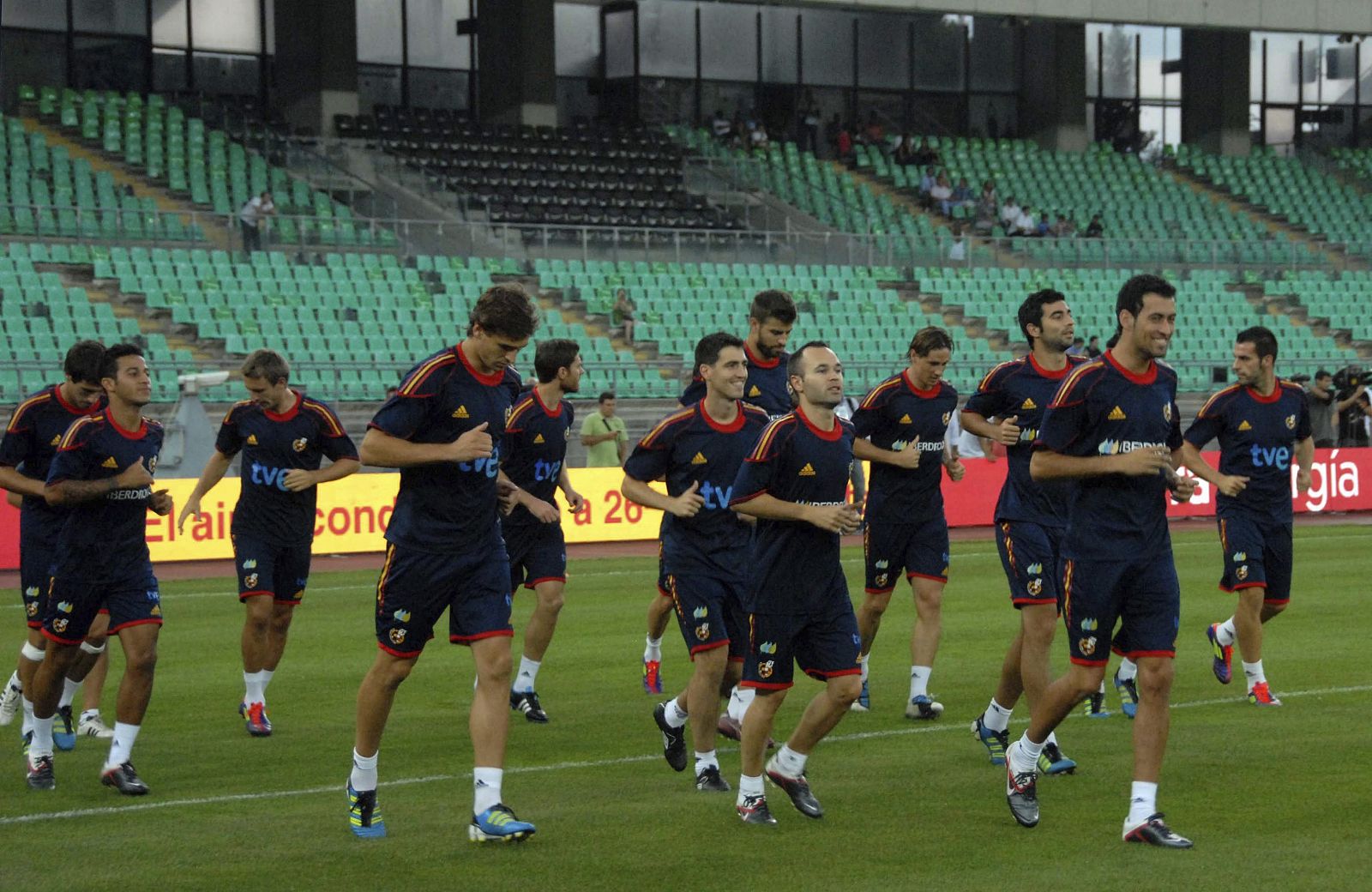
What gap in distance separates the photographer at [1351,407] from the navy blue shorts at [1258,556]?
1735cm

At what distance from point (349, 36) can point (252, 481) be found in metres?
32.7

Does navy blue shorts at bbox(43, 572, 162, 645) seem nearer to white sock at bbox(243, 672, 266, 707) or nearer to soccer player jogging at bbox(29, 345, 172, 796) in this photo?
soccer player jogging at bbox(29, 345, 172, 796)

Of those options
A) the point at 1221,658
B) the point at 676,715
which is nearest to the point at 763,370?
the point at 676,715

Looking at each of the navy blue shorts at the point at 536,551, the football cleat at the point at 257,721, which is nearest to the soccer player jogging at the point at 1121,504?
the navy blue shorts at the point at 536,551

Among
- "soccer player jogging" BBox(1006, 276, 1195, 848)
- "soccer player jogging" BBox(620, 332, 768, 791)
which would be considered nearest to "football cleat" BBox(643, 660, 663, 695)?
"soccer player jogging" BBox(620, 332, 768, 791)

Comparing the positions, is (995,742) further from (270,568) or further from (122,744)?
(270,568)

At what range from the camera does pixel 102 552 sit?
962cm

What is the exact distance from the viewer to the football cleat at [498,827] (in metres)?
7.91

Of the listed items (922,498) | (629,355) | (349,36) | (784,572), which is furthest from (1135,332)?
(349,36)

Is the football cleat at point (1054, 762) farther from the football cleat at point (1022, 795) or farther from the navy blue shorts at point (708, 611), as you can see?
the navy blue shorts at point (708, 611)

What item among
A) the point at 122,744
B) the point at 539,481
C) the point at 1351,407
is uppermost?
the point at 539,481

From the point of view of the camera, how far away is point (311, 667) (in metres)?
14.6

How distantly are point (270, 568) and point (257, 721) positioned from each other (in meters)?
0.93

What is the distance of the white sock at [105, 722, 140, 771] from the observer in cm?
939
